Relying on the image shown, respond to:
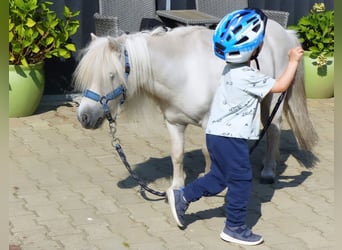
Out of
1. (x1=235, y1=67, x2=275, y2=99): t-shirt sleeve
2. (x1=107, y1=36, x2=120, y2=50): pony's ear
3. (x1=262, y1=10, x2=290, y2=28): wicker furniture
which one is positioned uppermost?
(x1=107, y1=36, x2=120, y2=50): pony's ear

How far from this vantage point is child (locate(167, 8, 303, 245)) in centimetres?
414

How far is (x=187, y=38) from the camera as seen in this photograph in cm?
493

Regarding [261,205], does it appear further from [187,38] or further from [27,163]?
[27,163]

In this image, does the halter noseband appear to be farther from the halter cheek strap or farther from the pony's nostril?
the pony's nostril

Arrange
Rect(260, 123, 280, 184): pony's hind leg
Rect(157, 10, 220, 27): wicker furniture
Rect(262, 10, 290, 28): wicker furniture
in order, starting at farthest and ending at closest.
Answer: Rect(262, 10, 290, 28): wicker furniture
Rect(157, 10, 220, 27): wicker furniture
Rect(260, 123, 280, 184): pony's hind leg

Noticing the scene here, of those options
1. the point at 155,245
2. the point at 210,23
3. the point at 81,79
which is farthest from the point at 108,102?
the point at 210,23

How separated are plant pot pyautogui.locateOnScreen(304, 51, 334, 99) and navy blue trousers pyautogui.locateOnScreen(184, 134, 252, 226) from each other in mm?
3508

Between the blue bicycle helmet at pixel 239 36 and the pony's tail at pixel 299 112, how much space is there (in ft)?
4.56

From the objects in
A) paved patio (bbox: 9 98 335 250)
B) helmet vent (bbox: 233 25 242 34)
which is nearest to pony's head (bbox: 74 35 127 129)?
paved patio (bbox: 9 98 335 250)

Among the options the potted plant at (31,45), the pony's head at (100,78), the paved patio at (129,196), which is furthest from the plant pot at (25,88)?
the pony's head at (100,78)

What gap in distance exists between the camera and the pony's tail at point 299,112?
551cm

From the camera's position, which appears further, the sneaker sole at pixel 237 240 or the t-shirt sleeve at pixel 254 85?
the sneaker sole at pixel 237 240

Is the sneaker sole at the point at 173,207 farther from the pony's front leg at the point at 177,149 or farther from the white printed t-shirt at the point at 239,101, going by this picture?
the white printed t-shirt at the point at 239,101

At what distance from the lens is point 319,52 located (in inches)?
301
